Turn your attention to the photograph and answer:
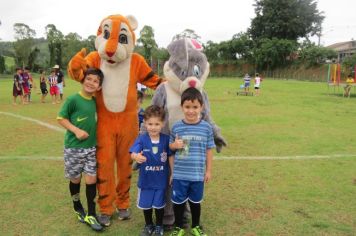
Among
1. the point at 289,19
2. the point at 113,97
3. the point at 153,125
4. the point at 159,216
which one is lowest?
the point at 159,216

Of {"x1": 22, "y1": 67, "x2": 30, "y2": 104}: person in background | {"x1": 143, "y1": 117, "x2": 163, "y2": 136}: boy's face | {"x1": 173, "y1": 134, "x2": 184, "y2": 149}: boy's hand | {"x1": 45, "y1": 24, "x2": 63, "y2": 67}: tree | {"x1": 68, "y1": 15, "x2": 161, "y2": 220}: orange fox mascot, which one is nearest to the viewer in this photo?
{"x1": 173, "y1": 134, "x2": 184, "y2": 149}: boy's hand

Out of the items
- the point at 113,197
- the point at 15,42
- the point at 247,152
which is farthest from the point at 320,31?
the point at 113,197

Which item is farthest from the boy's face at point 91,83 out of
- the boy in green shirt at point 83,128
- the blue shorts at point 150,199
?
the blue shorts at point 150,199

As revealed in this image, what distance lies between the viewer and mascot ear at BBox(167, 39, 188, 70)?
12.6 ft

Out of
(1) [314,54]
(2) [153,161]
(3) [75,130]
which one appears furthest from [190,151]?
(1) [314,54]

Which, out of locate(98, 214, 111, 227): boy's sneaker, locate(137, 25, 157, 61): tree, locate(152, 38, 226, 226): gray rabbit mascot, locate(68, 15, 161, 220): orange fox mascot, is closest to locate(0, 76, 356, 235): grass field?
locate(98, 214, 111, 227): boy's sneaker

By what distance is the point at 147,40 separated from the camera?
5625cm

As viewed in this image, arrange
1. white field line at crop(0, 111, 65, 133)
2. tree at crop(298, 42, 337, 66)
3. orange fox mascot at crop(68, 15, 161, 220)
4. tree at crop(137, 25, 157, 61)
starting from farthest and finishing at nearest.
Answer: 1. tree at crop(137, 25, 157, 61)
2. tree at crop(298, 42, 337, 66)
3. white field line at crop(0, 111, 65, 133)
4. orange fox mascot at crop(68, 15, 161, 220)

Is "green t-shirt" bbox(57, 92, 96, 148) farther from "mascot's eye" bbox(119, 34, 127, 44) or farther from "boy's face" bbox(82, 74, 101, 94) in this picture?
"mascot's eye" bbox(119, 34, 127, 44)

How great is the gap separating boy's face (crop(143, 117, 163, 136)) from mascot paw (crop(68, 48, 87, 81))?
0.86 meters

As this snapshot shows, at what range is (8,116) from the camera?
1160 cm

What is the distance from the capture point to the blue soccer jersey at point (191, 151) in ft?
11.7

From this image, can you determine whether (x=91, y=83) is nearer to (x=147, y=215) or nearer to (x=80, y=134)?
(x=80, y=134)

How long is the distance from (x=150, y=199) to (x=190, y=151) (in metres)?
0.63
